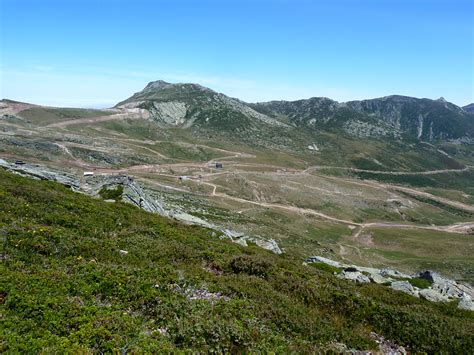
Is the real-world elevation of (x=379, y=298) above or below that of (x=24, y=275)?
below

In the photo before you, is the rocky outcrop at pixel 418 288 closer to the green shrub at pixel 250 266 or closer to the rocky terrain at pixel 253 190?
the green shrub at pixel 250 266

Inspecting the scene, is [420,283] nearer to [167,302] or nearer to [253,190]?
[167,302]

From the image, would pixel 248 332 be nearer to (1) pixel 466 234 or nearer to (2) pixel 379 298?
(2) pixel 379 298

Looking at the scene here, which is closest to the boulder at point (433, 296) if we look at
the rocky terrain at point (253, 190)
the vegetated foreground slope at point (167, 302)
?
the vegetated foreground slope at point (167, 302)

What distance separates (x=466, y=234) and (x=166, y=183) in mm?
103307

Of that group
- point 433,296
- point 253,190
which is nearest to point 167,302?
point 433,296

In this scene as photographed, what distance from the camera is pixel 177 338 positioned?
1266 cm

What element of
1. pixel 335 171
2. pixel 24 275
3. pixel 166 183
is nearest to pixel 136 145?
pixel 166 183

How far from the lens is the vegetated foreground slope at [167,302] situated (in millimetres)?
12273

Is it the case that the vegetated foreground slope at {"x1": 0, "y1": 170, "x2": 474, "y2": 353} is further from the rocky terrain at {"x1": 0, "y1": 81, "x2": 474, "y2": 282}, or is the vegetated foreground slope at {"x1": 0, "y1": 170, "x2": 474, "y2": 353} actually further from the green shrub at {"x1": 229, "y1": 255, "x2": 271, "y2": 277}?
the rocky terrain at {"x1": 0, "y1": 81, "x2": 474, "y2": 282}

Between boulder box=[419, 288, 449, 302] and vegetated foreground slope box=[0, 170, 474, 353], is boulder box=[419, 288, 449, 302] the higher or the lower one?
the lower one

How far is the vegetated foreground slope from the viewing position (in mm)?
12273

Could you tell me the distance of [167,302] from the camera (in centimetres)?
1479

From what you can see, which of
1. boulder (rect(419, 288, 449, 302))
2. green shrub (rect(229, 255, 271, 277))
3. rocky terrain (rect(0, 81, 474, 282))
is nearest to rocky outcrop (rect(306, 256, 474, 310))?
boulder (rect(419, 288, 449, 302))
